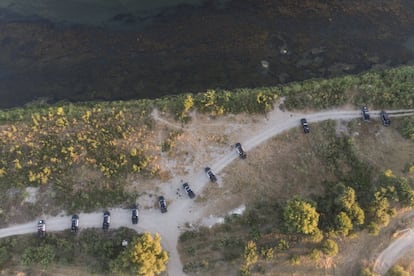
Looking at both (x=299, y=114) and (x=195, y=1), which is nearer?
(x=299, y=114)

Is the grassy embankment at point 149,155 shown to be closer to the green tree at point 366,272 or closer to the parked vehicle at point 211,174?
the green tree at point 366,272

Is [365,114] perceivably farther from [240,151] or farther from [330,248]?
[330,248]

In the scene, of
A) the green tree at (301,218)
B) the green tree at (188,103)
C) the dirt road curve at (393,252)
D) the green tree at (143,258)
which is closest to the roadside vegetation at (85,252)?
the green tree at (143,258)

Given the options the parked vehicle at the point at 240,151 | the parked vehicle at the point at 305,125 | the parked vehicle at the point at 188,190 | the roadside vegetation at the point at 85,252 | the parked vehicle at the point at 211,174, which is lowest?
the roadside vegetation at the point at 85,252

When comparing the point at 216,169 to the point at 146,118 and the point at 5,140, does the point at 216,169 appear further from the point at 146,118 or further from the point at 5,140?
the point at 5,140

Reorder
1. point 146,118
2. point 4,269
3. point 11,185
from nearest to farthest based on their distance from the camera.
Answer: point 4,269 < point 11,185 < point 146,118

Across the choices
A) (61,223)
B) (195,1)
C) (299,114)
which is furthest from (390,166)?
(61,223)

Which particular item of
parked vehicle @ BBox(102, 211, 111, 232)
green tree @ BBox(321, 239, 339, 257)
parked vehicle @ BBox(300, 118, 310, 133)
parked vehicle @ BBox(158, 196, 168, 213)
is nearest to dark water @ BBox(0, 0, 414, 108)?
parked vehicle @ BBox(300, 118, 310, 133)
